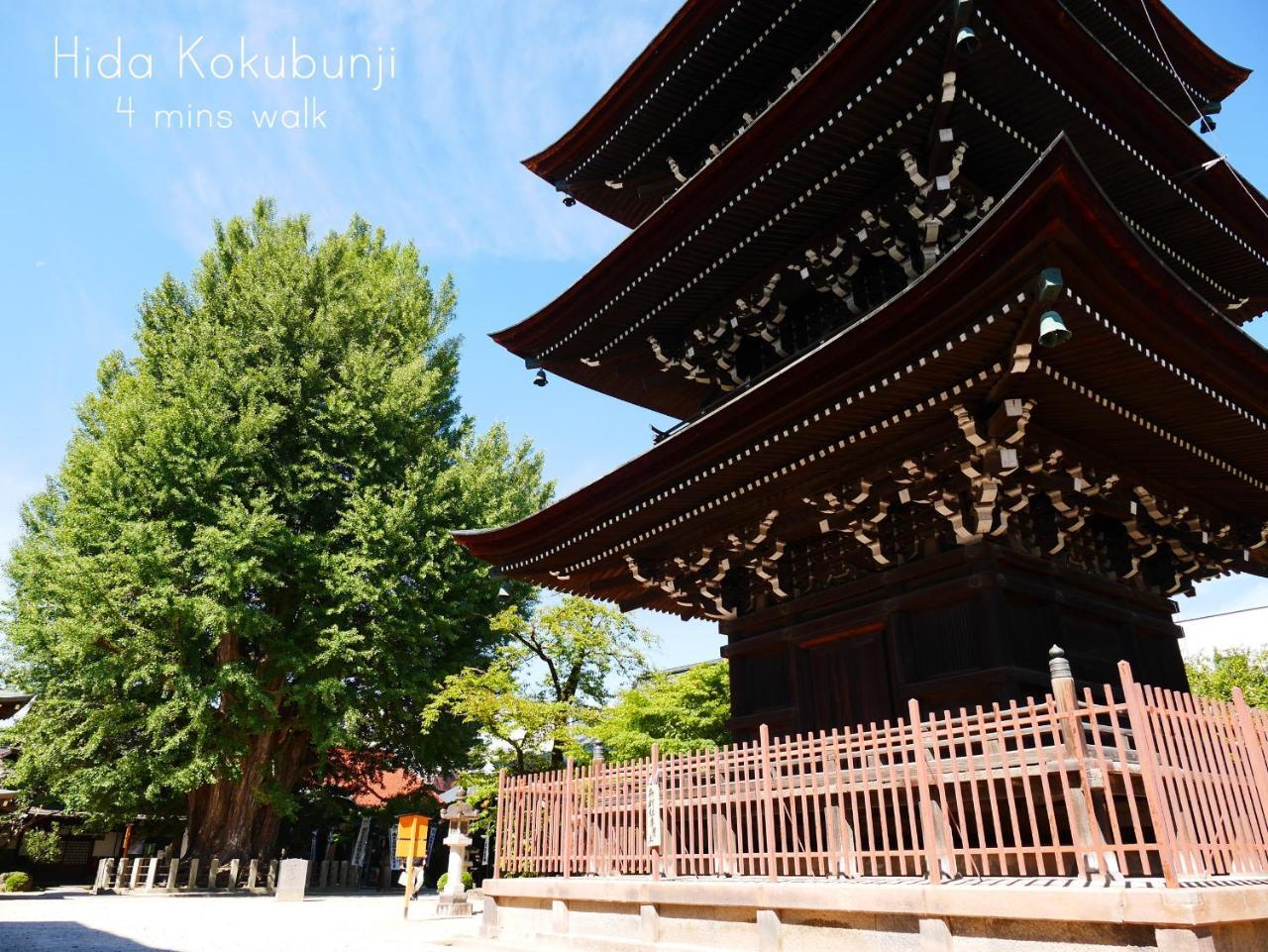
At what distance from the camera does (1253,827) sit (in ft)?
19.7

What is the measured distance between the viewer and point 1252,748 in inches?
245

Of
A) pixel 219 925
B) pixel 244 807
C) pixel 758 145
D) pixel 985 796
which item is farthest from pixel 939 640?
pixel 244 807

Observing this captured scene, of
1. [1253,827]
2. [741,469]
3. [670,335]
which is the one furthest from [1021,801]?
[670,335]

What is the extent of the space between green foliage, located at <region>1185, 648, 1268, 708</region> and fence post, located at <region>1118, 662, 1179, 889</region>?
1976 centimetres

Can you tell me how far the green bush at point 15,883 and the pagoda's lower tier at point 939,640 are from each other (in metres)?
26.0

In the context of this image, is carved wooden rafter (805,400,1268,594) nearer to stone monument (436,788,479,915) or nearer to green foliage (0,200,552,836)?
stone monument (436,788,479,915)

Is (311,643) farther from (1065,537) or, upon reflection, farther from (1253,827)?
(1253,827)

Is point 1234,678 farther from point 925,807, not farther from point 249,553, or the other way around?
point 249,553

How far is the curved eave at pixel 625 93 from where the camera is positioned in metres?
10.9

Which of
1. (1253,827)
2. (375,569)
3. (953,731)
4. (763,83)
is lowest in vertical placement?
(1253,827)

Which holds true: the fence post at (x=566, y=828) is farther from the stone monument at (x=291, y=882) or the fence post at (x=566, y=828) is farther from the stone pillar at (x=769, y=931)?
the stone monument at (x=291, y=882)

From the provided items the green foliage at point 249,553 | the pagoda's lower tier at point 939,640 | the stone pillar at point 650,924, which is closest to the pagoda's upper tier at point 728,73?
the pagoda's lower tier at point 939,640

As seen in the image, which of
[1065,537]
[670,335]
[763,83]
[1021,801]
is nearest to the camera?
[1021,801]

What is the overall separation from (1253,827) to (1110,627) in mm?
3301
